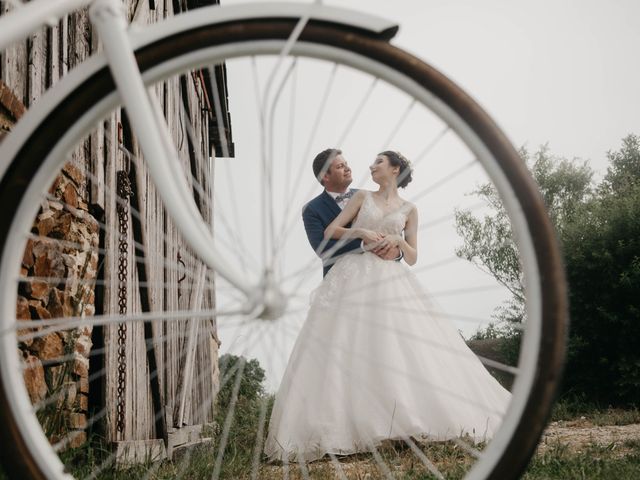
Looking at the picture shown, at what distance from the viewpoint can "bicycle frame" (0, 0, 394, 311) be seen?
3.76 feet

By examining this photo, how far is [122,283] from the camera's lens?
9.11 ft

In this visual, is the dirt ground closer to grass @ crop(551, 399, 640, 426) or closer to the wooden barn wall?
grass @ crop(551, 399, 640, 426)

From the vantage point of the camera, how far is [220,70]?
28.6 feet

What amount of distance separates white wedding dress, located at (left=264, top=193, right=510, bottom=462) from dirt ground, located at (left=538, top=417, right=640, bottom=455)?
0.36m

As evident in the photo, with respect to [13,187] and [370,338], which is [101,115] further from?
[370,338]

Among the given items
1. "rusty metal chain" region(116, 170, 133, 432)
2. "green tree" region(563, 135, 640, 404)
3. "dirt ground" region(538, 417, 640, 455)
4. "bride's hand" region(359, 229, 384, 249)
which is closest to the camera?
"rusty metal chain" region(116, 170, 133, 432)

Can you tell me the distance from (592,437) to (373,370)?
1261 millimetres

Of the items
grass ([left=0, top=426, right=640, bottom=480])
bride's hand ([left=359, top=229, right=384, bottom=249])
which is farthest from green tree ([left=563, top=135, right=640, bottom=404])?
bride's hand ([left=359, top=229, right=384, bottom=249])

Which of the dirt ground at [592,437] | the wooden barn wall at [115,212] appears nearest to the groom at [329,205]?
the wooden barn wall at [115,212]

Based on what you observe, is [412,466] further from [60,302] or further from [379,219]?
[379,219]

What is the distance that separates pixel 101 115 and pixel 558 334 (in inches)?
35.2

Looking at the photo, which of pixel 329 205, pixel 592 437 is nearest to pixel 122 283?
pixel 329 205

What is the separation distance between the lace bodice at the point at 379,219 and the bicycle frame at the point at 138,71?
108 inches

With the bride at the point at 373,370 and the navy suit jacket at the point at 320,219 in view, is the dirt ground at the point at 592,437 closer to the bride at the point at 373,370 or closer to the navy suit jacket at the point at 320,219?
the bride at the point at 373,370
